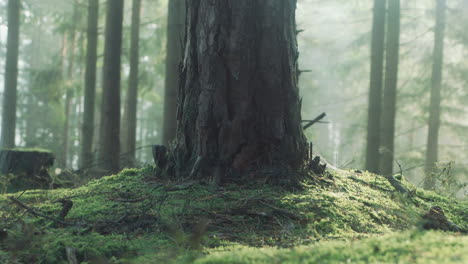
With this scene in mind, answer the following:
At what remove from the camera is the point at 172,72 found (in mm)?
10609

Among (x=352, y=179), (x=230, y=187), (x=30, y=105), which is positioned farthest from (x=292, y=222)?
(x=30, y=105)

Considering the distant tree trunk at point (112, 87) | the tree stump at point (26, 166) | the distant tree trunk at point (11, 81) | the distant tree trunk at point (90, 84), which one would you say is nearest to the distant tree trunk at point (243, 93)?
the tree stump at point (26, 166)

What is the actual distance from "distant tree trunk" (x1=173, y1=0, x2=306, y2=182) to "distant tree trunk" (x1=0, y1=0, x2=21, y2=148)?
1353cm

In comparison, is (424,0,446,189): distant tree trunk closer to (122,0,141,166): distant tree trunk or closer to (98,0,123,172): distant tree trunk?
(122,0,141,166): distant tree trunk

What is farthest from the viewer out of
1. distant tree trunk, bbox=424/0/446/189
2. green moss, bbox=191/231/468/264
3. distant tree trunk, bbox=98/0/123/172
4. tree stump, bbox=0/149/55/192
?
distant tree trunk, bbox=424/0/446/189

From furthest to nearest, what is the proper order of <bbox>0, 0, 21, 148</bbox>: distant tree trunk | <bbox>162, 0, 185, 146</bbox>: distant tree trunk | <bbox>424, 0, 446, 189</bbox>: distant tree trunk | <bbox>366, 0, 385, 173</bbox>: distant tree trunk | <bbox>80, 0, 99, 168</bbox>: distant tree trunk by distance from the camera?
<bbox>424, 0, 446, 189</bbox>: distant tree trunk
<bbox>0, 0, 21, 148</bbox>: distant tree trunk
<bbox>80, 0, 99, 168</bbox>: distant tree trunk
<bbox>366, 0, 385, 173</bbox>: distant tree trunk
<bbox>162, 0, 185, 146</bbox>: distant tree trunk

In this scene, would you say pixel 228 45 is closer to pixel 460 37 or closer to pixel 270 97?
pixel 270 97

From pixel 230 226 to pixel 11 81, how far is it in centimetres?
1577

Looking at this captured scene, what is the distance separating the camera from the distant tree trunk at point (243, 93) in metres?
3.81

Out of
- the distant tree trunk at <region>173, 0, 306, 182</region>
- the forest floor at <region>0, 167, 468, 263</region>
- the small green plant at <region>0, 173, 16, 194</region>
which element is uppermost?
the distant tree trunk at <region>173, 0, 306, 182</region>

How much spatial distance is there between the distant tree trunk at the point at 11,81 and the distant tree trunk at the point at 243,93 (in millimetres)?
13532

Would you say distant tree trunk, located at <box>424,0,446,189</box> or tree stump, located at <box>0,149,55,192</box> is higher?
distant tree trunk, located at <box>424,0,446,189</box>

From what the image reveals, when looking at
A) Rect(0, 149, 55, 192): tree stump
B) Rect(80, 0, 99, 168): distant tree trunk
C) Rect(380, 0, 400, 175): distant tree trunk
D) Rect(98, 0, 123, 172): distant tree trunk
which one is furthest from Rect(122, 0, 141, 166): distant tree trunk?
Rect(380, 0, 400, 175): distant tree trunk

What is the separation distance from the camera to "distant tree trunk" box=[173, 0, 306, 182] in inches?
150
